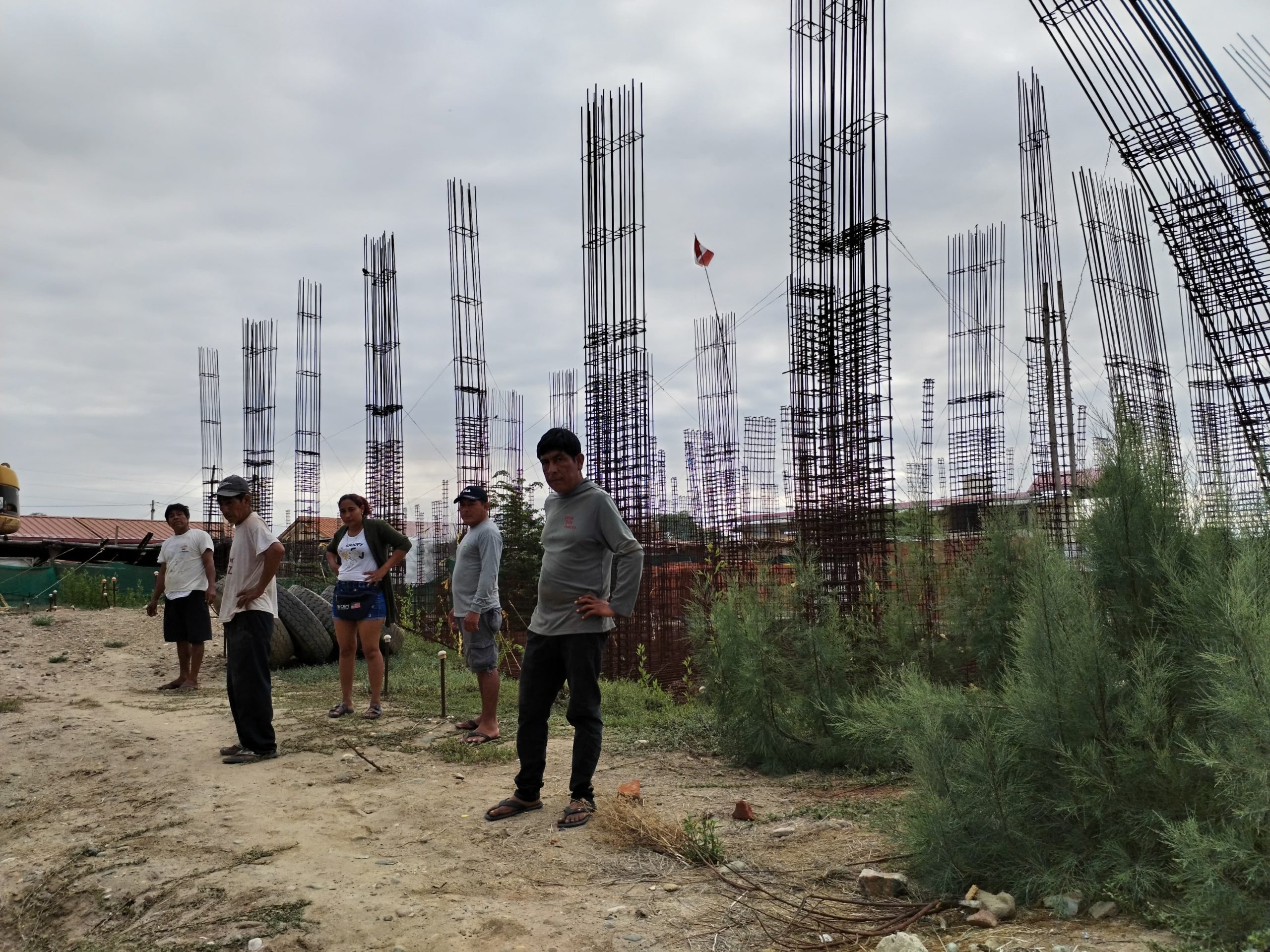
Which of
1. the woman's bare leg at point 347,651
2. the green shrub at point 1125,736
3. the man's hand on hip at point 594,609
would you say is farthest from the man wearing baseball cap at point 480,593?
the green shrub at point 1125,736

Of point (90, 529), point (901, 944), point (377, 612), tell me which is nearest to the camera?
point (901, 944)

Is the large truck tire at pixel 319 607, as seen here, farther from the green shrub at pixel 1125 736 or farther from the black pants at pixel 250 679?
the green shrub at pixel 1125 736

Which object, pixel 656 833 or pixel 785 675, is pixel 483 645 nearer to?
pixel 785 675

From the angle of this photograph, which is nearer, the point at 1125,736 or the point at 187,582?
the point at 1125,736

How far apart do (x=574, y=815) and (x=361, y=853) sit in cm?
89

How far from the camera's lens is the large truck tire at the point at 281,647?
9.55m

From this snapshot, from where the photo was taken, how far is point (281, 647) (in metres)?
9.62

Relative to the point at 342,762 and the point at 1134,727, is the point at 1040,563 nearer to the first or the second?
the point at 1134,727

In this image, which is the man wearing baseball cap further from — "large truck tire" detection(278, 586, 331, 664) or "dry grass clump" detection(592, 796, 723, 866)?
"large truck tire" detection(278, 586, 331, 664)

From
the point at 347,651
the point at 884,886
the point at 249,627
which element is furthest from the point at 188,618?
the point at 884,886

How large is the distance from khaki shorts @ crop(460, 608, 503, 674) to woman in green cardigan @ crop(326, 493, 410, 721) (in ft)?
3.04

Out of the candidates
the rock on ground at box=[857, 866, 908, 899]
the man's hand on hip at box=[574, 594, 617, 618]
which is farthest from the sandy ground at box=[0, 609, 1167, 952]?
the man's hand on hip at box=[574, 594, 617, 618]

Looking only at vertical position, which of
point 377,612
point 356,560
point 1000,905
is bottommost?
point 1000,905

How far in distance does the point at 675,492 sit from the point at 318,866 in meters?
13.2
